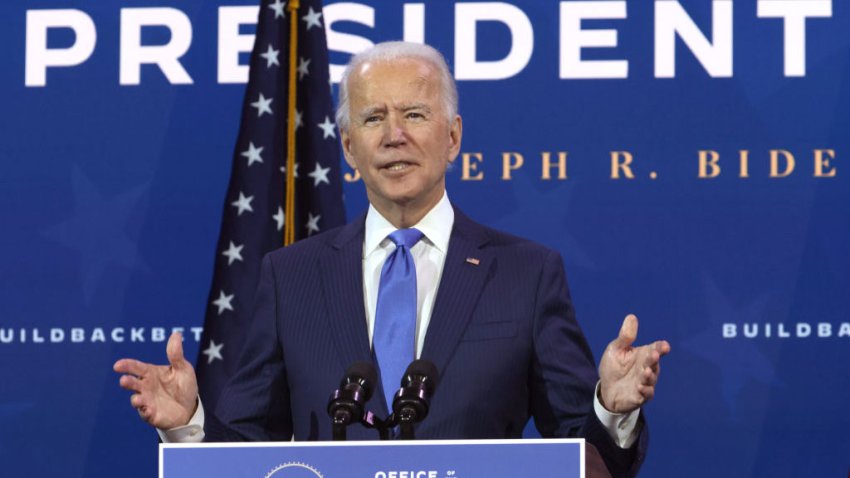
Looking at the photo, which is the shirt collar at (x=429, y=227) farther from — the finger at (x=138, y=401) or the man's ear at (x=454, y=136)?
the finger at (x=138, y=401)

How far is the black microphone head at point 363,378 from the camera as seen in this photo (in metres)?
1.93

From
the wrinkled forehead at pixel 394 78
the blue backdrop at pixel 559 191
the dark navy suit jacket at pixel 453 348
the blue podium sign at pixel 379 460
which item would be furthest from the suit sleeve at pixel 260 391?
the blue backdrop at pixel 559 191

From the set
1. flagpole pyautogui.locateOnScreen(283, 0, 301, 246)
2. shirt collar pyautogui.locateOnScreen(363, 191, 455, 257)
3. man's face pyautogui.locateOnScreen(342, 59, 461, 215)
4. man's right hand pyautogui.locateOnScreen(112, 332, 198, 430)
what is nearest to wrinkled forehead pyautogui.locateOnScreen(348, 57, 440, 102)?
man's face pyautogui.locateOnScreen(342, 59, 461, 215)

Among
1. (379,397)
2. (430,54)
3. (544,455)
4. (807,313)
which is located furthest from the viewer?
(807,313)

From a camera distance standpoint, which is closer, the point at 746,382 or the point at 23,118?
the point at 746,382

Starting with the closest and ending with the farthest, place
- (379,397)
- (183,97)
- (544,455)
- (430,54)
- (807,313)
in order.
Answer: (544,455), (379,397), (430,54), (807,313), (183,97)

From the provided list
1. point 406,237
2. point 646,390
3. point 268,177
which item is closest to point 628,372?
point 646,390

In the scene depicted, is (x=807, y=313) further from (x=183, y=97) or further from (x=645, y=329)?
(x=183, y=97)

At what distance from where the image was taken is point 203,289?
13.5ft

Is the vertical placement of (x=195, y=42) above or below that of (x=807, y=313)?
above

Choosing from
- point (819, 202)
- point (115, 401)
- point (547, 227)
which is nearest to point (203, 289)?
point (115, 401)

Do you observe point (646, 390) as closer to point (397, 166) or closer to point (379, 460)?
point (379, 460)

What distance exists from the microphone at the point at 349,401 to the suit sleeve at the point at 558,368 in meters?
0.52

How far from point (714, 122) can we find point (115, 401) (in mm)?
2096
